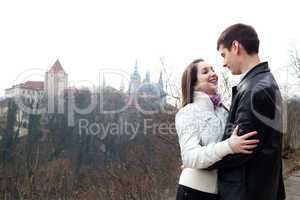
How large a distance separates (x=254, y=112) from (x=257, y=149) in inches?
4.2

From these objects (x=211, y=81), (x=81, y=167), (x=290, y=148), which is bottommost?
(x=81, y=167)

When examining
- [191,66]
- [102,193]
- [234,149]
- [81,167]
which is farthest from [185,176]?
[81,167]

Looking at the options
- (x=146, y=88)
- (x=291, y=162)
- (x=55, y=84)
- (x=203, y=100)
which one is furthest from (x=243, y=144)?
(x=55, y=84)

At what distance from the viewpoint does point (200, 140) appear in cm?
109

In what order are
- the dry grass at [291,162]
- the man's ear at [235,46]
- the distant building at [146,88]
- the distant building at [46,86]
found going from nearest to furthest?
the man's ear at [235,46]
the dry grass at [291,162]
the distant building at [146,88]
the distant building at [46,86]

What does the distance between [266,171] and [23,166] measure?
28.5 feet

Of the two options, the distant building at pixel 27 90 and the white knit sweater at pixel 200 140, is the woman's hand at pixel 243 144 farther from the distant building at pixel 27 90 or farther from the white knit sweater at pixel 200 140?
the distant building at pixel 27 90

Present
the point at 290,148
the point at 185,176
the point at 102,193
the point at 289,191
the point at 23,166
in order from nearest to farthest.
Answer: the point at 185,176
the point at 289,191
the point at 102,193
the point at 290,148
the point at 23,166

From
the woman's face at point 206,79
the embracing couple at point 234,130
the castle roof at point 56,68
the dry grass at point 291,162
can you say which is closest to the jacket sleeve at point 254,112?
the embracing couple at point 234,130

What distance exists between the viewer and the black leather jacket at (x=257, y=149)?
37.1 inches

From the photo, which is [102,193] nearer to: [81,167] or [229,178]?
[81,167]

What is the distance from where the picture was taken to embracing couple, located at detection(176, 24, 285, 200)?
0.95 metres

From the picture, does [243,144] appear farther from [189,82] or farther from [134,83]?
[134,83]

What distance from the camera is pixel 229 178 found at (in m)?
1.00
